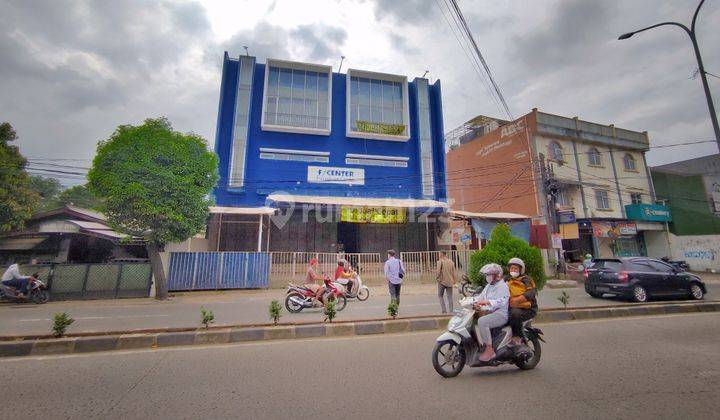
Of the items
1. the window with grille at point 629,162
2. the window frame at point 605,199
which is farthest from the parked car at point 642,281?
the window with grille at point 629,162

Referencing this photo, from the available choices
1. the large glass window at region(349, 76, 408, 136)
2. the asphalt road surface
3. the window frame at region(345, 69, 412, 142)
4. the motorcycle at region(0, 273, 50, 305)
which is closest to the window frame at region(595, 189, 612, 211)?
the window frame at region(345, 69, 412, 142)

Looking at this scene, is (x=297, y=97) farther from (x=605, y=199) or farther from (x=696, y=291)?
(x=605, y=199)

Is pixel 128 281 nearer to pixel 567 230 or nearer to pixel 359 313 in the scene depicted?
pixel 359 313

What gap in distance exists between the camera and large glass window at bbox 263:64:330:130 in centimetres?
1975

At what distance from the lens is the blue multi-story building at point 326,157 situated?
57.6 ft

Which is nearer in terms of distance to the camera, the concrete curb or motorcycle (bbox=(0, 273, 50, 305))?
the concrete curb

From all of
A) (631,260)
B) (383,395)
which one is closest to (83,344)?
(383,395)

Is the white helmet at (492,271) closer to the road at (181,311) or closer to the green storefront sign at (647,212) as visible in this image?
the road at (181,311)

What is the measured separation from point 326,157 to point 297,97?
440 centimetres

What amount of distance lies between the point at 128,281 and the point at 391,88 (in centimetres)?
1861

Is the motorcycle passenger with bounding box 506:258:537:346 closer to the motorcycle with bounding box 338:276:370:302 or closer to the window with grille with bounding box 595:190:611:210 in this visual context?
the motorcycle with bounding box 338:276:370:302

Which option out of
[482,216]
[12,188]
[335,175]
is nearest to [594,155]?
[482,216]

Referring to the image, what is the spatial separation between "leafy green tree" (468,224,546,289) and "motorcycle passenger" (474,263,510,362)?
4.05 meters

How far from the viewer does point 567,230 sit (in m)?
18.1
